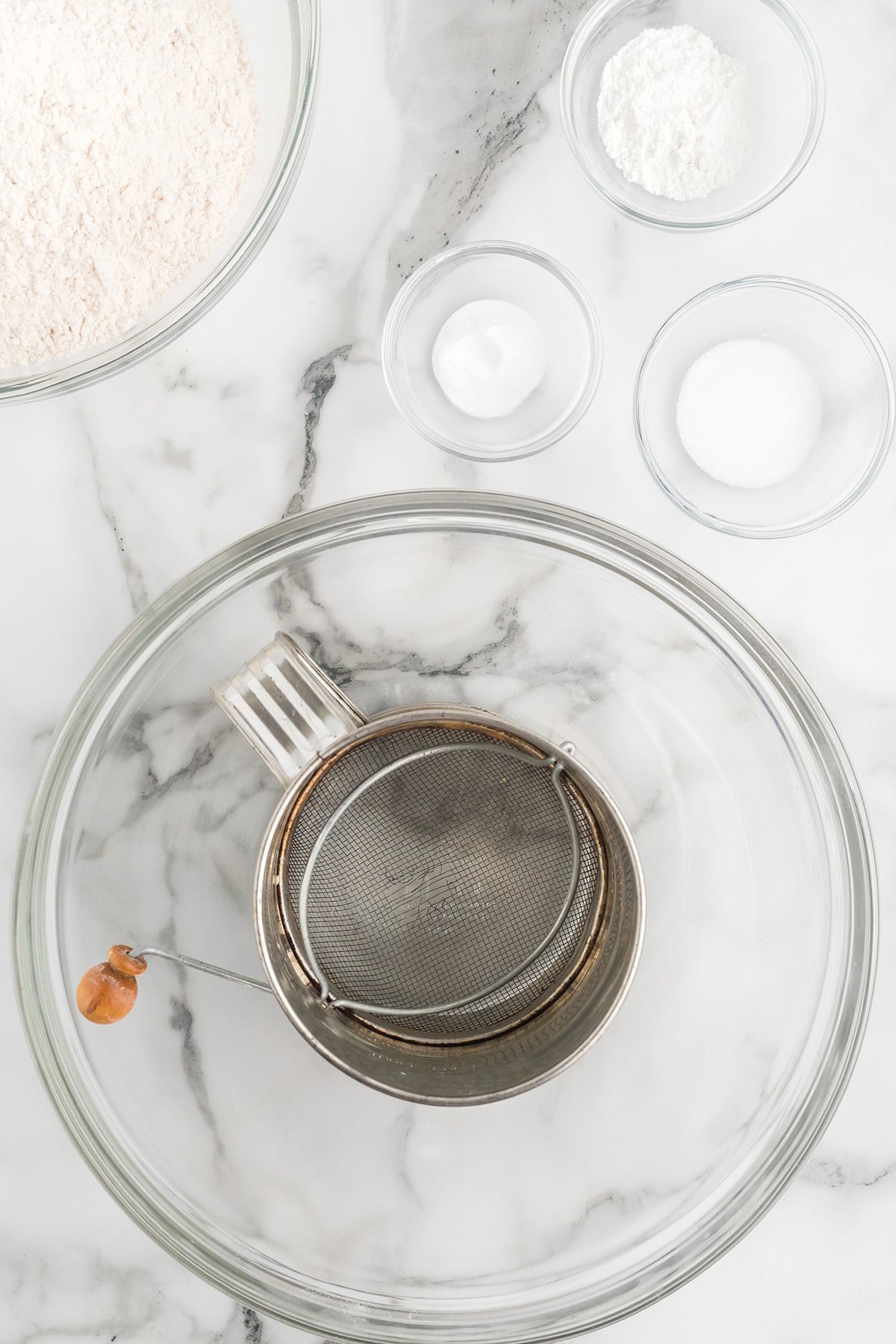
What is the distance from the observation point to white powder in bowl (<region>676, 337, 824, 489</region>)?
2.82 feet

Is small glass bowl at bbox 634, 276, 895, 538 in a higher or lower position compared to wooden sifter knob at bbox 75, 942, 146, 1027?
higher

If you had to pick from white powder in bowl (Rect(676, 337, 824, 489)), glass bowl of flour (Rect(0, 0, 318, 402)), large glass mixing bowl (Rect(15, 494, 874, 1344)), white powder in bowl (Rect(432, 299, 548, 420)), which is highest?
glass bowl of flour (Rect(0, 0, 318, 402))

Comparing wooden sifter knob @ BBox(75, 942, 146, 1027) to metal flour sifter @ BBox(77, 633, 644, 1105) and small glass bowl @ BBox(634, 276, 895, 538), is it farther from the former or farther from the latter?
small glass bowl @ BBox(634, 276, 895, 538)

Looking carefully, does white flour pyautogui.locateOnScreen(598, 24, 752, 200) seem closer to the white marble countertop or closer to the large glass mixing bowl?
the white marble countertop

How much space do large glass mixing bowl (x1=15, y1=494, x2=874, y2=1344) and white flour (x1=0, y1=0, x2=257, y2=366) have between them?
26 centimetres

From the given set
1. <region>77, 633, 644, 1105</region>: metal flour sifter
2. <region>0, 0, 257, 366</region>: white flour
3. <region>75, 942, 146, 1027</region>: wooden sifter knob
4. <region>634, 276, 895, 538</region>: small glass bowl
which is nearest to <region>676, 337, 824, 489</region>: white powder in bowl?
<region>634, 276, 895, 538</region>: small glass bowl

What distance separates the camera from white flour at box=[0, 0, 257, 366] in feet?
2.45

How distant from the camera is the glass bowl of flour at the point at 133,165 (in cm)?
75

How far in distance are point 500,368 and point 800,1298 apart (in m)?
0.89

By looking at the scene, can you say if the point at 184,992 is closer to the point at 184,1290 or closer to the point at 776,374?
the point at 184,1290

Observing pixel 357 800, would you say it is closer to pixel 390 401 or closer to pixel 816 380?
pixel 390 401

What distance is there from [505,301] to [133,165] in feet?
1.07

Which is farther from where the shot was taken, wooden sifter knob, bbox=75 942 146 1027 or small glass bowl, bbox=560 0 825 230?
small glass bowl, bbox=560 0 825 230

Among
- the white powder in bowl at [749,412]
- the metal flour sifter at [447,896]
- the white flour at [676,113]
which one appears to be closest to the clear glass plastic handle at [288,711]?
the metal flour sifter at [447,896]
